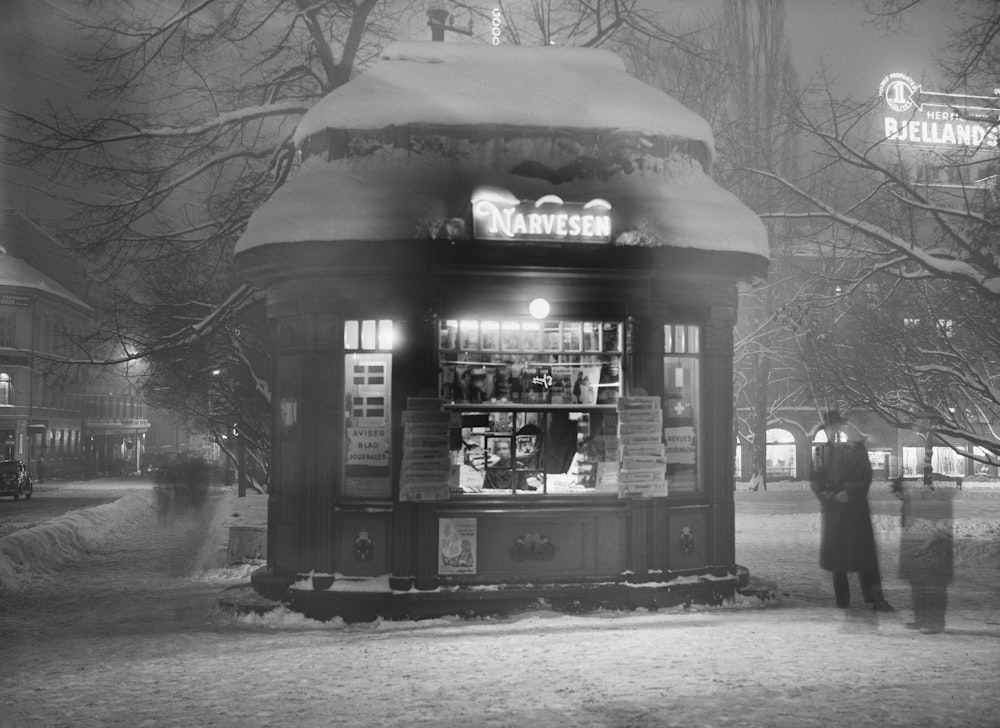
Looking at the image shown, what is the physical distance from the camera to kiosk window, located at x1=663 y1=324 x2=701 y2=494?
12.6 meters

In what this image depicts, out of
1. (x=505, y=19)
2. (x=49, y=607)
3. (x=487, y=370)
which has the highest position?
(x=505, y=19)

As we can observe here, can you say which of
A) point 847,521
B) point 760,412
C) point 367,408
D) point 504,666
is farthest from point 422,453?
point 760,412

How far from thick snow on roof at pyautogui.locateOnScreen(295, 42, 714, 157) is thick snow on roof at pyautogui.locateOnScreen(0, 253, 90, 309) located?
7367 cm

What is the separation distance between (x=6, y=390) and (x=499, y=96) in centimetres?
7118

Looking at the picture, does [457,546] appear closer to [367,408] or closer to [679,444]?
[367,408]

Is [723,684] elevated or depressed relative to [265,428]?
depressed

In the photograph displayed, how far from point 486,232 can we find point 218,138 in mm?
7284

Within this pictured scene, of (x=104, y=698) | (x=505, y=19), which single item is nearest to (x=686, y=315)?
(x=104, y=698)

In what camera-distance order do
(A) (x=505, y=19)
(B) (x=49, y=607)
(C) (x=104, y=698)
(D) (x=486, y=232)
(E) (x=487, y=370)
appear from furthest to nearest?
(A) (x=505, y=19) < (B) (x=49, y=607) < (E) (x=487, y=370) < (D) (x=486, y=232) < (C) (x=104, y=698)

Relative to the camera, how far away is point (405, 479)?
11.8 meters

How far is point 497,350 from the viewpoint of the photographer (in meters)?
12.3

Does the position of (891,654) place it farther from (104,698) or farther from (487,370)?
(104,698)

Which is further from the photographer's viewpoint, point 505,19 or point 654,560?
point 505,19

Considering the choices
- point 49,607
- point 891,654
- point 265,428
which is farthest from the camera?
point 265,428
